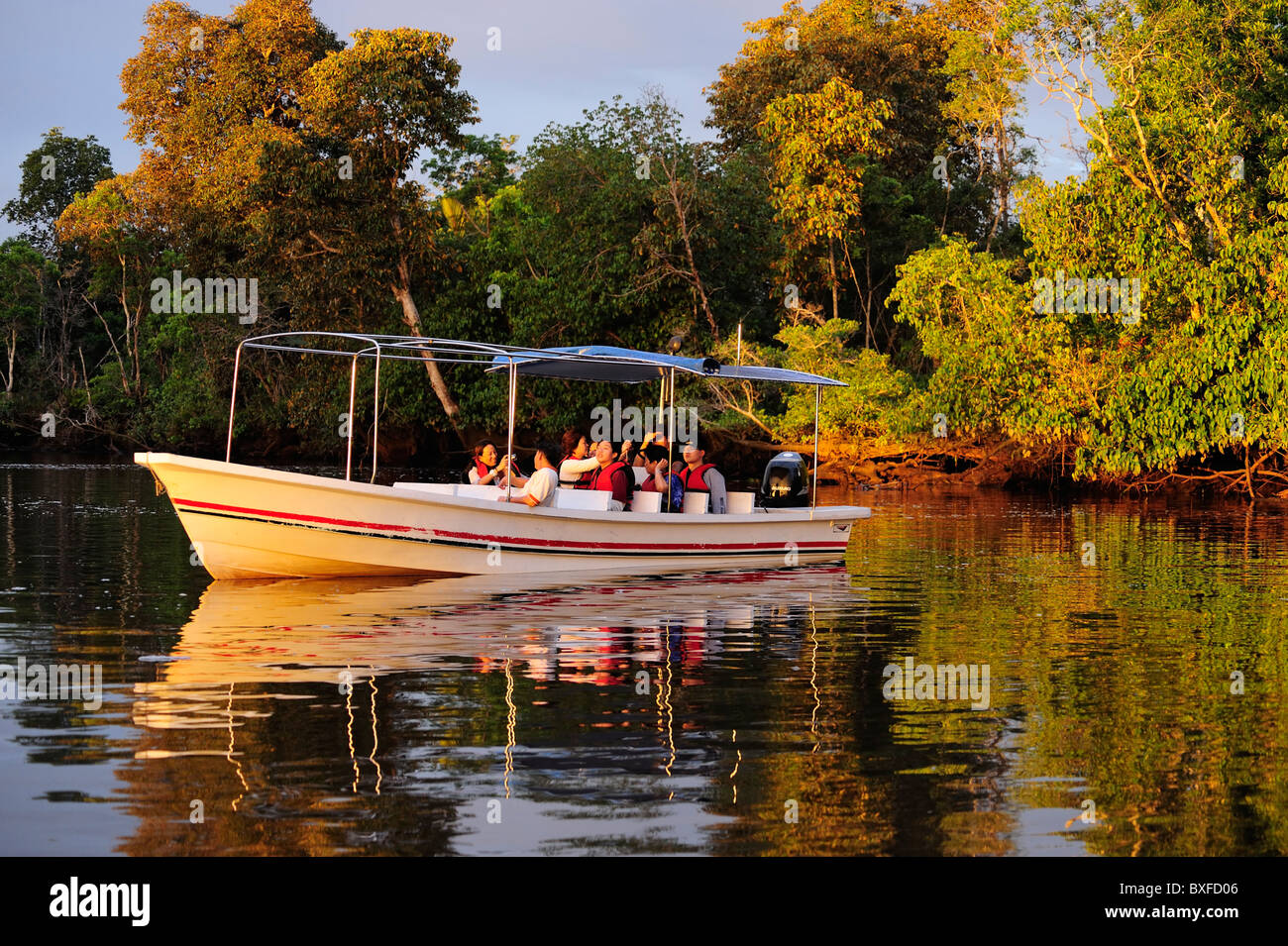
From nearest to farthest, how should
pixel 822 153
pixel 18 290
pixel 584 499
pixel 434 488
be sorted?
pixel 434 488 < pixel 584 499 < pixel 822 153 < pixel 18 290

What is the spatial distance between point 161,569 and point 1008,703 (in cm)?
1080

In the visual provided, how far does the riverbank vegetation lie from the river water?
53.7 ft

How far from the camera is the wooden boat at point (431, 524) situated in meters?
14.3

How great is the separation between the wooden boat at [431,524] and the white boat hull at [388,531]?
13 millimetres

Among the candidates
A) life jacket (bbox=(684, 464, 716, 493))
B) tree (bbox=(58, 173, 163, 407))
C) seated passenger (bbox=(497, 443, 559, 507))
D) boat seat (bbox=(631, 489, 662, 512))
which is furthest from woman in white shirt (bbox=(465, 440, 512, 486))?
tree (bbox=(58, 173, 163, 407))

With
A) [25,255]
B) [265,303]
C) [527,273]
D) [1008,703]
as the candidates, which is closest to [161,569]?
[1008,703]

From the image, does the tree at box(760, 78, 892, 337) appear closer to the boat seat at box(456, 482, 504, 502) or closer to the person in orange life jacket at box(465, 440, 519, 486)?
the person in orange life jacket at box(465, 440, 519, 486)

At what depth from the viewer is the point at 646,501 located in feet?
55.2

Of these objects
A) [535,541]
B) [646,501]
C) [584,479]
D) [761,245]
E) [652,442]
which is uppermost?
[761,245]

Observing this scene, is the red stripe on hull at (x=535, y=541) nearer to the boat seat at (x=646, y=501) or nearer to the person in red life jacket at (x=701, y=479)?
the boat seat at (x=646, y=501)

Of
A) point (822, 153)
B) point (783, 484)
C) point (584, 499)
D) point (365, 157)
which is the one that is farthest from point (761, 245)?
point (584, 499)

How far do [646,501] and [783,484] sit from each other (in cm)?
291

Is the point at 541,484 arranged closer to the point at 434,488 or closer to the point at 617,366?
the point at 434,488

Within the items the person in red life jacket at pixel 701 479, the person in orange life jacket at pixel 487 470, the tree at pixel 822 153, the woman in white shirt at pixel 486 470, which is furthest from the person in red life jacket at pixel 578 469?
the tree at pixel 822 153
